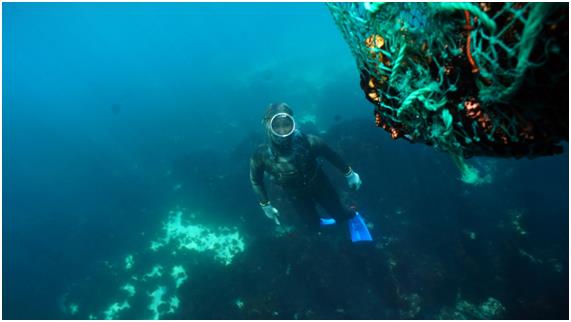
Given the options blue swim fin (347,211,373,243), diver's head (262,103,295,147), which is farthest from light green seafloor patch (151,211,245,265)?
diver's head (262,103,295,147)

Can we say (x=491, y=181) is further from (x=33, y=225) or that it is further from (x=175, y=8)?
(x=175, y=8)

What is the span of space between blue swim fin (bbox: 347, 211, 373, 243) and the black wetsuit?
4.63 ft

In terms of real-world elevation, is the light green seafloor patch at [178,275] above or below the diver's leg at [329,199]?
above

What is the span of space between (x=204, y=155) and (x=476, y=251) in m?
13.6

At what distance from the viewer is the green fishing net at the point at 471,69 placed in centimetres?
151

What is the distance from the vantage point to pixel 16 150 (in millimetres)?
33594

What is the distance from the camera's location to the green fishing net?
1.51 meters

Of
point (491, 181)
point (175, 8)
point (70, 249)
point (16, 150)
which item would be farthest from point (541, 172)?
point (175, 8)

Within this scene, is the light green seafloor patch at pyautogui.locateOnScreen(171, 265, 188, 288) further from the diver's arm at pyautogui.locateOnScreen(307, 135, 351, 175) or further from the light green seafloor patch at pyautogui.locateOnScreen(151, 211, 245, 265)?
the diver's arm at pyautogui.locateOnScreen(307, 135, 351, 175)

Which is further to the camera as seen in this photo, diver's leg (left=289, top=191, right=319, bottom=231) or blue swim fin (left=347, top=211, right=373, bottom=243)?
blue swim fin (left=347, top=211, right=373, bottom=243)

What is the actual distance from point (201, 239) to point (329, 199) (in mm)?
7303

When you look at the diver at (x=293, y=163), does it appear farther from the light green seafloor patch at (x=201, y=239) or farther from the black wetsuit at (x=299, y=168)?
the light green seafloor patch at (x=201, y=239)

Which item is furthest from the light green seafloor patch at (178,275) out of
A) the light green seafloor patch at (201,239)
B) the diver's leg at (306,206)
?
the diver's leg at (306,206)

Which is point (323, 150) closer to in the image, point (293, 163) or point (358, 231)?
point (293, 163)
